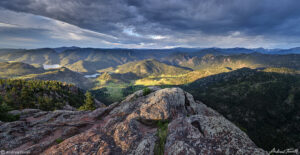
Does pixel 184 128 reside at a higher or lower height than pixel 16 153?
higher

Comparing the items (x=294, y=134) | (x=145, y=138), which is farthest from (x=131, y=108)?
(x=294, y=134)

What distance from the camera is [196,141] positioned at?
13.7m

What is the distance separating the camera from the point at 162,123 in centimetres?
2089

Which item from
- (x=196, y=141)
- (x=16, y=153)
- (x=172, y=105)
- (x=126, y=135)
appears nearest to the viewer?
(x=196, y=141)

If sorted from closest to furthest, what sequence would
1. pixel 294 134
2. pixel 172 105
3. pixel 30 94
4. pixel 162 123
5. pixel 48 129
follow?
pixel 162 123 → pixel 48 129 → pixel 172 105 → pixel 30 94 → pixel 294 134

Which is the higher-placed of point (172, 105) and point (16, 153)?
point (172, 105)

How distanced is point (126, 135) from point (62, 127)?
1539 cm

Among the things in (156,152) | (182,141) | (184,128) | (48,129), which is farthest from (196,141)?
(48,129)

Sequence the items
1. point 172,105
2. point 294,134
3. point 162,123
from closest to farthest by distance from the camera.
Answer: point 162,123, point 172,105, point 294,134

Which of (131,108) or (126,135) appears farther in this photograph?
(131,108)

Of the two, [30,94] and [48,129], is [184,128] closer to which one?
[48,129]

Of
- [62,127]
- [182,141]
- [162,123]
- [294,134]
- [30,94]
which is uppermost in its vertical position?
[182,141]

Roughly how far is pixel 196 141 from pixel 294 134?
238 m

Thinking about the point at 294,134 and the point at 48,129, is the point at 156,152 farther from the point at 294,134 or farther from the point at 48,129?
the point at 294,134
